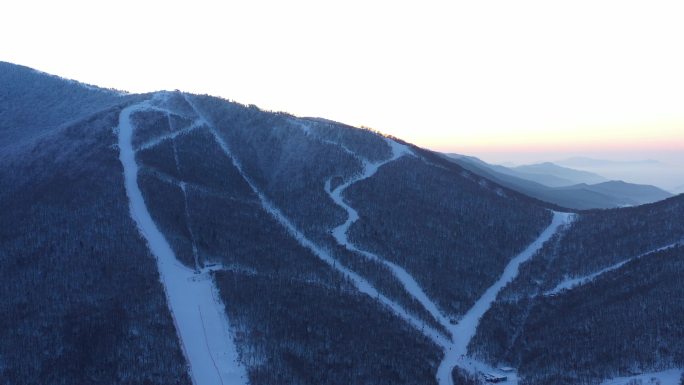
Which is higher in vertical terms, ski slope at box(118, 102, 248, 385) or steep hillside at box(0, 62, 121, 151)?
steep hillside at box(0, 62, 121, 151)

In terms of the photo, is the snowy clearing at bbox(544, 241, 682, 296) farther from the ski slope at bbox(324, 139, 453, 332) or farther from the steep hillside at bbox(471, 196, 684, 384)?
the ski slope at bbox(324, 139, 453, 332)

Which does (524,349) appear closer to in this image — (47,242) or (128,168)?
(47,242)

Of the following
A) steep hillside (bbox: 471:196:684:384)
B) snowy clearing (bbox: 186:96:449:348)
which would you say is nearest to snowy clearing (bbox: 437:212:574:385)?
steep hillside (bbox: 471:196:684:384)

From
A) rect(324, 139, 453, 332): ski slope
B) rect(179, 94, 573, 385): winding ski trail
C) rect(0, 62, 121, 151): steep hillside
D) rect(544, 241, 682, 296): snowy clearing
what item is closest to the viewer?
rect(179, 94, 573, 385): winding ski trail

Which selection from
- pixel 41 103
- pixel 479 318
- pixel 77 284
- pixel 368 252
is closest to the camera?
pixel 77 284

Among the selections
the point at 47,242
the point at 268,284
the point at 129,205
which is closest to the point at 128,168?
the point at 129,205

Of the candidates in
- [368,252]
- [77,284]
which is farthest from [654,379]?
[77,284]

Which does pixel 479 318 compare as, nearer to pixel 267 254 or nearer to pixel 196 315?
pixel 267 254

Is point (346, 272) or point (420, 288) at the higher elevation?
point (346, 272)
